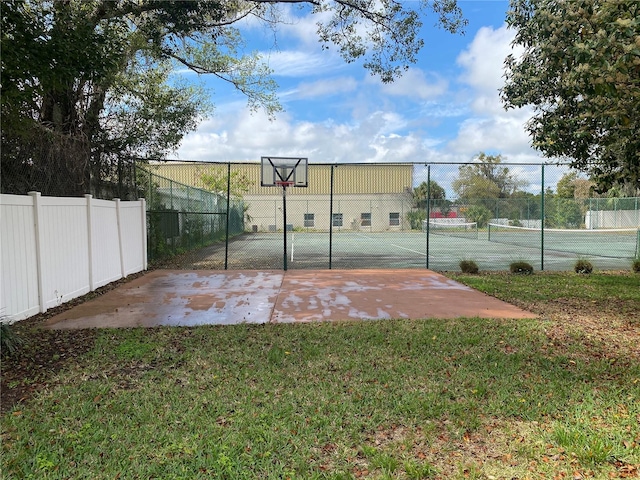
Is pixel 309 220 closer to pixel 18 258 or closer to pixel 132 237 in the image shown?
pixel 132 237

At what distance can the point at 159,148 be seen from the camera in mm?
11898

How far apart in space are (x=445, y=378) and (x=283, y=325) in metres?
2.42

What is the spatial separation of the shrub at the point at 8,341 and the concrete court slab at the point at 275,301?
3.47 ft

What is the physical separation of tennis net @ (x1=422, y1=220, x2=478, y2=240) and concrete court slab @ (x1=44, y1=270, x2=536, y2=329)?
9252 millimetres

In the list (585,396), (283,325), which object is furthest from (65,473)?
(585,396)

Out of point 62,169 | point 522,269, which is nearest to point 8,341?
point 62,169

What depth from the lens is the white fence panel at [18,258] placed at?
518 centimetres

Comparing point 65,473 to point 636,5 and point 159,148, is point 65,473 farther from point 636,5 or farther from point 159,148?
point 159,148

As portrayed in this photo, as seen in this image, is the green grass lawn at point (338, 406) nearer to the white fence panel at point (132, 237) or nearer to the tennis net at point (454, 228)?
the white fence panel at point (132, 237)

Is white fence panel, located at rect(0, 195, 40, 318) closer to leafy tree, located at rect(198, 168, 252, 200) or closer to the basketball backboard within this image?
the basketball backboard

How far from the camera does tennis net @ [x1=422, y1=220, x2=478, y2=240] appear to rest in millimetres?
18609

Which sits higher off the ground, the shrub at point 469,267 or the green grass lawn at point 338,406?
the shrub at point 469,267

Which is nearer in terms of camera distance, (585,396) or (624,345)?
(585,396)

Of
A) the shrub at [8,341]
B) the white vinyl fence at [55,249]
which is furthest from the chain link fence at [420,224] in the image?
the shrub at [8,341]
